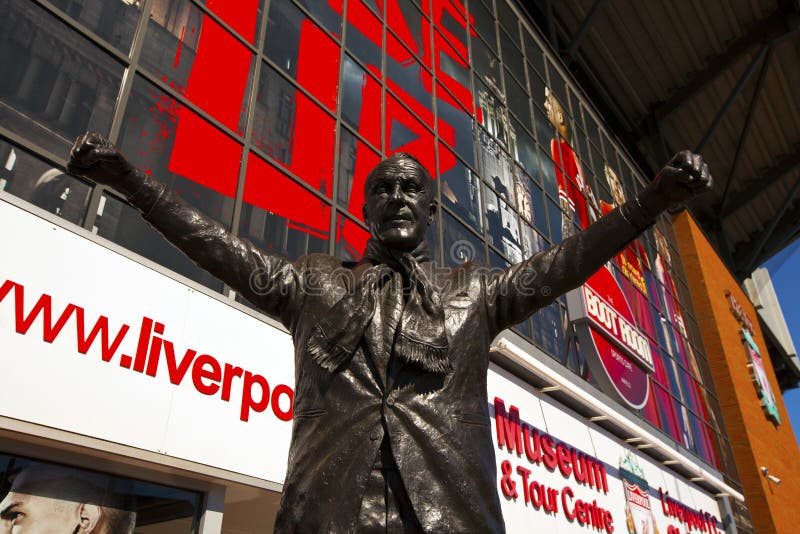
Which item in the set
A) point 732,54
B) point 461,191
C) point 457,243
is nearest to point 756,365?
point 732,54

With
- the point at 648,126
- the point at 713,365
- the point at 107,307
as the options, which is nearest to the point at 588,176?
the point at 713,365

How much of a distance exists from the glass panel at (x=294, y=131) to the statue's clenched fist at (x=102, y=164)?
5.29 meters

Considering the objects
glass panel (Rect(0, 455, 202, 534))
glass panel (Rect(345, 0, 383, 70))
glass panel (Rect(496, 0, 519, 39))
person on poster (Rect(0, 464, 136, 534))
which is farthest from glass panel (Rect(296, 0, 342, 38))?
glass panel (Rect(496, 0, 519, 39))

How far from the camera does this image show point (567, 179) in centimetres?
1480

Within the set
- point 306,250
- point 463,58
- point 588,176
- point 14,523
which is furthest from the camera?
point 588,176

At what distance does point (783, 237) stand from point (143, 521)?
111 feet

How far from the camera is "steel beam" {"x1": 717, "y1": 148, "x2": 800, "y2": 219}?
28.0 metres

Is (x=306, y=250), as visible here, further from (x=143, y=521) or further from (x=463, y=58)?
(x=463, y=58)

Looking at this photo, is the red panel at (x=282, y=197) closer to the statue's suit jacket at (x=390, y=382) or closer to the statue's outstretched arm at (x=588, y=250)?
the statue's suit jacket at (x=390, y=382)

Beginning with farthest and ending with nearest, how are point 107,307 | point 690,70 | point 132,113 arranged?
point 690,70
point 132,113
point 107,307

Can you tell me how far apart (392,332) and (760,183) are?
1235 inches

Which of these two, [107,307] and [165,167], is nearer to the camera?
[107,307]

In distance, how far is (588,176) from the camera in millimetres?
16344

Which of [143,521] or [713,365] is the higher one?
[713,365]
